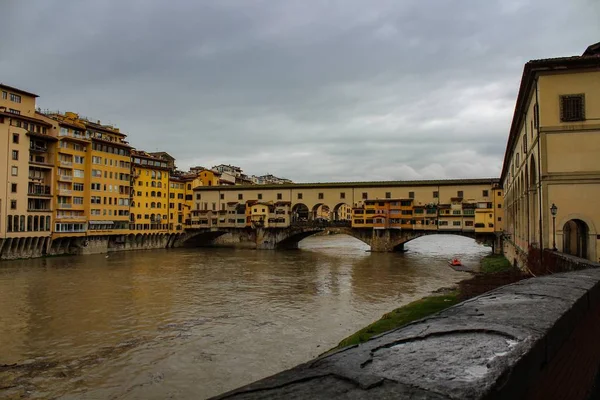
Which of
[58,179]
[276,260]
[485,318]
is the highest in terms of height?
[58,179]

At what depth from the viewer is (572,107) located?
17469 mm

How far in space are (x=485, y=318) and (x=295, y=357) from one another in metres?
11.5

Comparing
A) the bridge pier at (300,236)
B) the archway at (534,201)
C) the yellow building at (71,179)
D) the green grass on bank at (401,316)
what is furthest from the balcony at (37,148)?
the archway at (534,201)

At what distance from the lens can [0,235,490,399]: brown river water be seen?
504 inches

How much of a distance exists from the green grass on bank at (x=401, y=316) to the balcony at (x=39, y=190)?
43.1m

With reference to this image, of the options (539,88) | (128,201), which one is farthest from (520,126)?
(128,201)

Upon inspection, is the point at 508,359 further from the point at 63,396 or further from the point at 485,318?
the point at 63,396

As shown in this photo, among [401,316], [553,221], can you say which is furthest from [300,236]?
[553,221]

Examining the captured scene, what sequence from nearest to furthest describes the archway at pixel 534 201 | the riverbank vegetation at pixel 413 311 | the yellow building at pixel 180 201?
the riverbank vegetation at pixel 413 311 → the archway at pixel 534 201 → the yellow building at pixel 180 201

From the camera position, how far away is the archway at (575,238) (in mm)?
17908

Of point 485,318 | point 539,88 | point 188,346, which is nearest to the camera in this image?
point 485,318

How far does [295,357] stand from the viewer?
48.0ft

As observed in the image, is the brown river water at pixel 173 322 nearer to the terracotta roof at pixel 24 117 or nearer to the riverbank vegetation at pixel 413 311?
the riverbank vegetation at pixel 413 311

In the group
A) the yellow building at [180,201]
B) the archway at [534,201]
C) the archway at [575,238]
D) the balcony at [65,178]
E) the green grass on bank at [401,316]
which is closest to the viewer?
the green grass on bank at [401,316]
